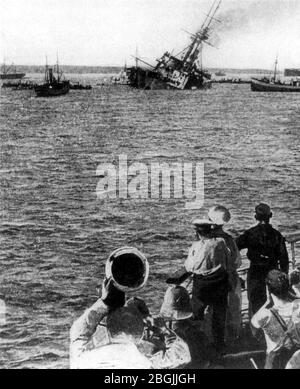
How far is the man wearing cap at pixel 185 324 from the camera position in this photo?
14.0 ft

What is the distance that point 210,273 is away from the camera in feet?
15.1

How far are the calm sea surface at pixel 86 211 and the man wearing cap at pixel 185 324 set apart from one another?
4.21 meters

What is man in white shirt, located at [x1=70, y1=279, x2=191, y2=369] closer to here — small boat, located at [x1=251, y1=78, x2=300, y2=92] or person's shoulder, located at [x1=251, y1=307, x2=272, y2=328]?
person's shoulder, located at [x1=251, y1=307, x2=272, y2=328]

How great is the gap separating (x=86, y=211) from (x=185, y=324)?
12.9 meters

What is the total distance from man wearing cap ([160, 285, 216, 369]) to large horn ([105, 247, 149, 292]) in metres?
0.63

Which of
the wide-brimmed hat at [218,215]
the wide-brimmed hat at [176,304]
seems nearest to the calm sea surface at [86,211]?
the wide-brimmed hat at [176,304]

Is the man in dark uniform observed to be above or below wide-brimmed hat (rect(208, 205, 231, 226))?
below

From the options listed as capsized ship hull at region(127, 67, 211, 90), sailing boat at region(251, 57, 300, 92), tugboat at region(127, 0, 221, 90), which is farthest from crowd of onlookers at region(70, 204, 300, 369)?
sailing boat at region(251, 57, 300, 92)

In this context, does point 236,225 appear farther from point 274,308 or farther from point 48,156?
point 274,308

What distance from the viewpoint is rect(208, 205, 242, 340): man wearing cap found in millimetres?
4633

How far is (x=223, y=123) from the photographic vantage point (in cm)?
3259

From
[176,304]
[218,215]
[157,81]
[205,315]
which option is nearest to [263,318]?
[176,304]

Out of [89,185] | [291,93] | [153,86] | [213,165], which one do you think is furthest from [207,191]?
[291,93]
